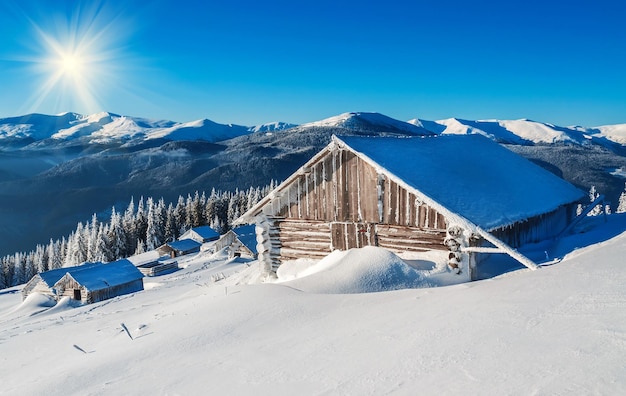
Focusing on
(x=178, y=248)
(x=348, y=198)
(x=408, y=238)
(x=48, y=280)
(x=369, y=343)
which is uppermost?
(x=348, y=198)

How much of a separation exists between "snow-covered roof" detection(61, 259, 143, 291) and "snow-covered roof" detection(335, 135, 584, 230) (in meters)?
33.2

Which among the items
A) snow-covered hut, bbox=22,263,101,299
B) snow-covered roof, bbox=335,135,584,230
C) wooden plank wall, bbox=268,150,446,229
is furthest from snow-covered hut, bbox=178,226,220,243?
wooden plank wall, bbox=268,150,446,229

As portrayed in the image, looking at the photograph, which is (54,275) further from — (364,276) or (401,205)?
(364,276)

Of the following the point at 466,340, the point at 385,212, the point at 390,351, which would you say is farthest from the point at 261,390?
the point at 385,212

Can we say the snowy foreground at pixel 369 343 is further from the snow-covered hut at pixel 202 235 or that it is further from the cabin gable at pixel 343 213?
the snow-covered hut at pixel 202 235

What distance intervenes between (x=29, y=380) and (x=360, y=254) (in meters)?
8.12

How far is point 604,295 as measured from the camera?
6910mm

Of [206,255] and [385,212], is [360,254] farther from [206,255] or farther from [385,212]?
[206,255]

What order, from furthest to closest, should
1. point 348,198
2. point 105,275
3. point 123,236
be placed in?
point 123,236
point 105,275
point 348,198

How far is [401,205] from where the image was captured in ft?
44.7

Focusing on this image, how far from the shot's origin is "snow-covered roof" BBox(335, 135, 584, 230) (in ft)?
42.9

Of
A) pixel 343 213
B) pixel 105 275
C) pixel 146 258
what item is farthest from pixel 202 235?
pixel 343 213

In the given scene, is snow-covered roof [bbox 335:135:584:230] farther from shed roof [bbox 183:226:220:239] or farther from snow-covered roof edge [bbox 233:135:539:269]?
shed roof [bbox 183:226:220:239]

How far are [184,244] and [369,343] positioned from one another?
66.0 meters
